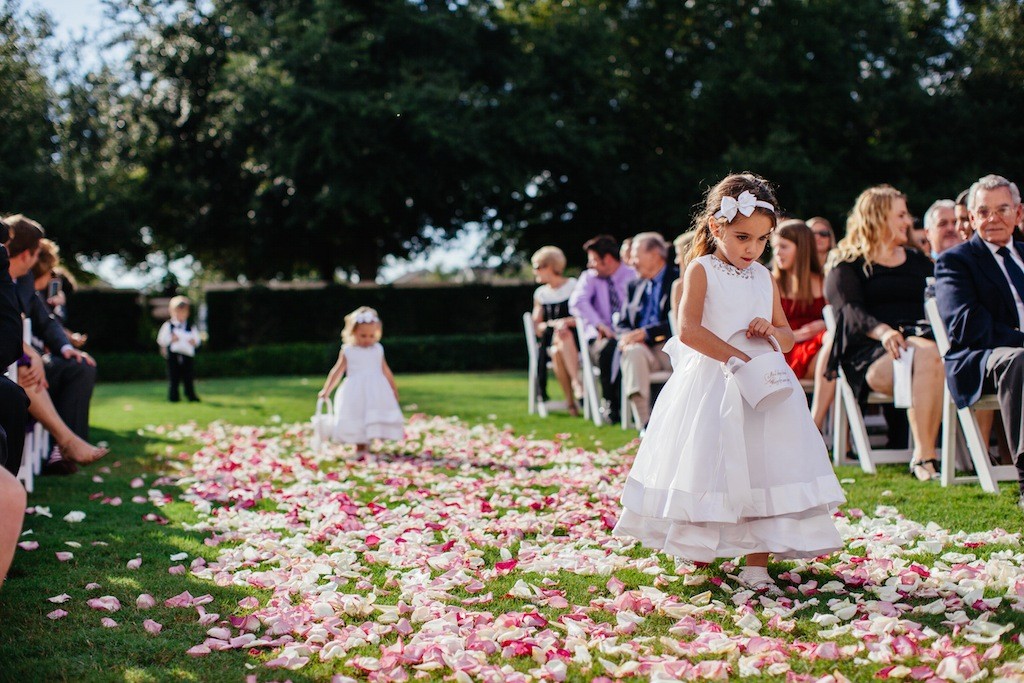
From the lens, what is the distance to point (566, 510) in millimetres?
6016

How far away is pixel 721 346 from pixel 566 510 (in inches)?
79.8

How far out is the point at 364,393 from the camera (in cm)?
926

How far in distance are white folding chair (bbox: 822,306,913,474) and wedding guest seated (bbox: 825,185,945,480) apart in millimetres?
67

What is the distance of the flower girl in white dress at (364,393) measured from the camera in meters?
9.12

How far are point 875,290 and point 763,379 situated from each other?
3.53 metres

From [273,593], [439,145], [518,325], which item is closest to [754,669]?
[273,593]

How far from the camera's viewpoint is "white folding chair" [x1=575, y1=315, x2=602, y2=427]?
1109 cm

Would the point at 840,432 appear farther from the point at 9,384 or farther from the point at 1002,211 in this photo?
the point at 9,384

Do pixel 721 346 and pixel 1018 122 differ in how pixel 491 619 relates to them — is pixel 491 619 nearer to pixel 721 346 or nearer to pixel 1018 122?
pixel 721 346

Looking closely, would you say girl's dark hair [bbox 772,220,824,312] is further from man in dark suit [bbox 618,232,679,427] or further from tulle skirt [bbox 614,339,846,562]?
tulle skirt [bbox 614,339,846,562]

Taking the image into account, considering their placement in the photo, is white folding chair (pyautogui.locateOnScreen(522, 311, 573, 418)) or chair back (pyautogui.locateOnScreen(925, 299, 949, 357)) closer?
chair back (pyautogui.locateOnScreen(925, 299, 949, 357))

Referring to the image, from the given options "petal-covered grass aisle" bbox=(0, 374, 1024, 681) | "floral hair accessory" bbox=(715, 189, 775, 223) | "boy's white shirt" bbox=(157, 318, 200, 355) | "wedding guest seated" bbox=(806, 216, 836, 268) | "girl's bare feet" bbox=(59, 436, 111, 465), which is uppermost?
"wedding guest seated" bbox=(806, 216, 836, 268)

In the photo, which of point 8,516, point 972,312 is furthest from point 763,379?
point 8,516

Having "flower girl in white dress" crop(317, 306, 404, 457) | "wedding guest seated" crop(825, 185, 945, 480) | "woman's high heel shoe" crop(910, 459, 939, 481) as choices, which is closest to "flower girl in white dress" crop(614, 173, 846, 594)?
"woman's high heel shoe" crop(910, 459, 939, 481)
